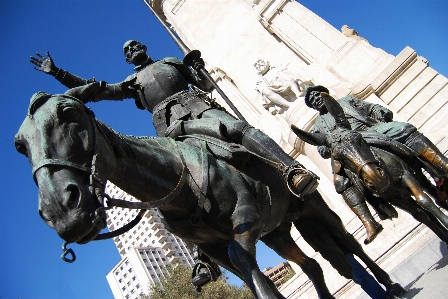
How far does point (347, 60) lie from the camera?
522 inches

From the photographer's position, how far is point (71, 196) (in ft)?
7.97

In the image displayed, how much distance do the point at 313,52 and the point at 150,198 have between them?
39.8 ft

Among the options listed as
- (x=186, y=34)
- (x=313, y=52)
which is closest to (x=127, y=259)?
(x=186, y=34)

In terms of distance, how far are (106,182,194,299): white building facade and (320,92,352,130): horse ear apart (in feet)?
160

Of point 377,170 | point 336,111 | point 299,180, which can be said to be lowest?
point 377,170

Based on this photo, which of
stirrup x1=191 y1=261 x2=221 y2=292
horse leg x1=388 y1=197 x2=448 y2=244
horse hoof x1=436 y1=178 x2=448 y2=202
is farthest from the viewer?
horse leg x1=388 y1=197 x2=448 y2=244

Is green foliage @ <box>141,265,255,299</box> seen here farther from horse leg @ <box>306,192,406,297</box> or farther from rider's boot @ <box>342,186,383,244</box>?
horse leg @ <box>306,192,406,297</box>

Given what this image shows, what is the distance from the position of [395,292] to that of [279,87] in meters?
9.94

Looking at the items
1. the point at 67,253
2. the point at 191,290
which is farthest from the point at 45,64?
the point at 191,290

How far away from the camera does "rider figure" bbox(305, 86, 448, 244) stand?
4.86 meters

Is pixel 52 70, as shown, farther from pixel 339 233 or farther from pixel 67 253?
pixel 339 233

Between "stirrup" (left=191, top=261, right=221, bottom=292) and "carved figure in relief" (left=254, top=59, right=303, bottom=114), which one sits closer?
"stirrup" (left=191, top=261, right=221, bottom=292)

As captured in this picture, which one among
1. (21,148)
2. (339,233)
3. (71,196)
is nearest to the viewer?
(71,196)

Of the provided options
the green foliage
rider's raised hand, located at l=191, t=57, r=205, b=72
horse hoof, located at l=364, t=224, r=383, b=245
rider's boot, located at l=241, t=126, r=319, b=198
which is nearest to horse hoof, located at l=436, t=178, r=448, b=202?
horse hoof, located at l=364, t=224, r=383, b=245
